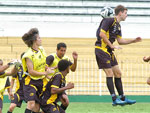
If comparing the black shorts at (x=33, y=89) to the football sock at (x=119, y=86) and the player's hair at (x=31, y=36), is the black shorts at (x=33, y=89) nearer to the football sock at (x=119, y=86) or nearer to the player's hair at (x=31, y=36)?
the player's hair at (x=31, y=36)

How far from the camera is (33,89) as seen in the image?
9719 millimetres

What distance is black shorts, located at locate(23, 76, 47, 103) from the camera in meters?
9.66

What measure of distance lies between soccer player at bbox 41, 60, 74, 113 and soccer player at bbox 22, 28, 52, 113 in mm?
414

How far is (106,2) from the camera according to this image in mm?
22609

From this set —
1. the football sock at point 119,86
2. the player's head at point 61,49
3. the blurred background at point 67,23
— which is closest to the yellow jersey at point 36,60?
the player's head at point 61,49

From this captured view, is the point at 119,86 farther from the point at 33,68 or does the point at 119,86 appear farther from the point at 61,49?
the point at 33,68

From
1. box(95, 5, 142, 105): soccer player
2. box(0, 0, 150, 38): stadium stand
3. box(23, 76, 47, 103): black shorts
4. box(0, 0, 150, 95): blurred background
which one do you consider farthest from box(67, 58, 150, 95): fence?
box(23, 76, 47, 103): black shorts

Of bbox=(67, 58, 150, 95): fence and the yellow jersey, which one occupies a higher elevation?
the yellow jersey

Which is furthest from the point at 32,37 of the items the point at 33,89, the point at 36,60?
the point at 33,89

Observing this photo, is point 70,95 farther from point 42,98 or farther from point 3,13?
point 42,98

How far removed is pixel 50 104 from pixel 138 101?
383 inches

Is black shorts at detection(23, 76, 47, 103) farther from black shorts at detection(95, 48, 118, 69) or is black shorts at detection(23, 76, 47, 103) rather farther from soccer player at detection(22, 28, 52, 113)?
black shorts at detection(95, 48, 118, 69)

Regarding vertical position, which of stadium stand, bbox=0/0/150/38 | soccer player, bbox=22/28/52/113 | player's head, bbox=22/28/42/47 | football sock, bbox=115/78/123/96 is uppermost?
stadium stand, bbox=0/0/150/38

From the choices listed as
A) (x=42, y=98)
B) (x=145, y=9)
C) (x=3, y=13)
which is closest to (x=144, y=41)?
(x=145, y=9)
